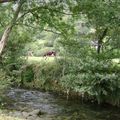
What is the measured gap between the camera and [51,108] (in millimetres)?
15836

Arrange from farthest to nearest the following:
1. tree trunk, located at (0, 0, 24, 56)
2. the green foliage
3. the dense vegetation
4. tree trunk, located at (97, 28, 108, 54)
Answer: the green foliage
tree trunk, located at (97, 28, 108, 54)
the dense vegetation
tree trunk, located at (0, 0, 24, 56)

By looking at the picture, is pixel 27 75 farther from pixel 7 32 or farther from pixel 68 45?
pixel 7 32

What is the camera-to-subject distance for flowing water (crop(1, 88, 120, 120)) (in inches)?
559

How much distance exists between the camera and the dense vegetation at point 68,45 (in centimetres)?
1070

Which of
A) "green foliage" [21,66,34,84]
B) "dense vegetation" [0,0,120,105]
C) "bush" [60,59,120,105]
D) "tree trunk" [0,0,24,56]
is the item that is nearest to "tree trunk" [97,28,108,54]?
"dense vegetation" [0,0,120,105]

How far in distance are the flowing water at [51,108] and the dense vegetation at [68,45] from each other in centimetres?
84

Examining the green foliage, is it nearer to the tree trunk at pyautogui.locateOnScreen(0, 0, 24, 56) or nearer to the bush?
the bush

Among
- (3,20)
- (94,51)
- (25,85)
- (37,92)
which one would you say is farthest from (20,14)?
(25,85)

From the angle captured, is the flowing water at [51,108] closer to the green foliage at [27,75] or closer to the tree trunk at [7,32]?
the green foliage at [27,75]

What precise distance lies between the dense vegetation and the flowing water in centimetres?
84

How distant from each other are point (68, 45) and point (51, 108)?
4.68 m

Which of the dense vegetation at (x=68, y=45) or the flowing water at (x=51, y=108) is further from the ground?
the dense vegetation at (x=68, y=45)

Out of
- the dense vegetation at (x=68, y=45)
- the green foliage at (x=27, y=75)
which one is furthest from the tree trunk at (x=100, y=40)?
the green foliage at (x=27, y=75)

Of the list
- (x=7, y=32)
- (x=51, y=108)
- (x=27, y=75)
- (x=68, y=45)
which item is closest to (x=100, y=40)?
(x=51, y=108)
